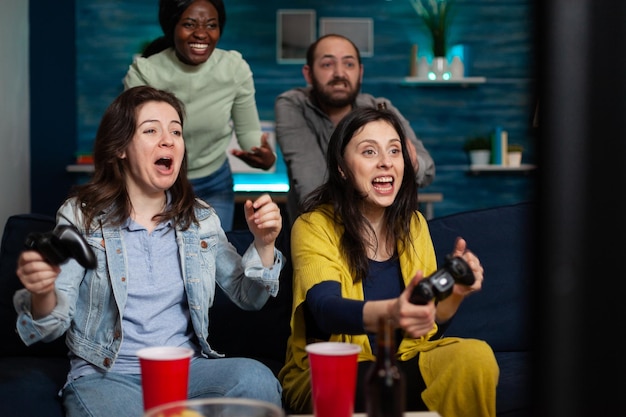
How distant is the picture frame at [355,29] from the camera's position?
18.0 feet

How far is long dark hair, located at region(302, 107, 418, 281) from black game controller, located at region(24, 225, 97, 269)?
33.0 inches

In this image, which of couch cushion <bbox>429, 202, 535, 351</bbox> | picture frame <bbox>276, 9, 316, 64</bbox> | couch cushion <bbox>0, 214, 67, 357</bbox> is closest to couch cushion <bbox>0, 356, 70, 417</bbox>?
couch cushion <bbox>0, 214, 67, 357</bbox>

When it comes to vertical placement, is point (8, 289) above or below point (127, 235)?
below

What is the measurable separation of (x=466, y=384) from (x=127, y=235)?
86 cm

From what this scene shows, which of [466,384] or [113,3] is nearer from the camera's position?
[466,384]

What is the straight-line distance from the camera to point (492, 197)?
18.5 ft

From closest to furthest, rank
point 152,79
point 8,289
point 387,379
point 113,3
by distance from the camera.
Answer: point 387,379 < point 8,289 < point 152,79 < point 113,3

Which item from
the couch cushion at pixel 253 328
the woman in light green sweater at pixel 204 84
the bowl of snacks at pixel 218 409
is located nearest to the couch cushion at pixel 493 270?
the couch cushion at pixel 253 328

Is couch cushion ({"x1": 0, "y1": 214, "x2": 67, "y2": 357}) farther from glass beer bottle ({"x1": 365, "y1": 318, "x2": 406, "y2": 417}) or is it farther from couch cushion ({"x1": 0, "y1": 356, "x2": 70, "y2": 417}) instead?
glass beer bottle ({"x1": 365, "y1": 318, "x2": 406, "y2": 417})

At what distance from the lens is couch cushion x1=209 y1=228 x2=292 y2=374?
84.7 inches

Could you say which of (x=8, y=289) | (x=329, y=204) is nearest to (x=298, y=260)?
(x=329, y=204)

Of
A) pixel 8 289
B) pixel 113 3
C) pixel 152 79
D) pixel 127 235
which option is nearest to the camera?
pixel 127 235

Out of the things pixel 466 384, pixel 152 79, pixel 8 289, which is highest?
pixel 152 79

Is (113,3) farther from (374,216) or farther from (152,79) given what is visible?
(374,216)
